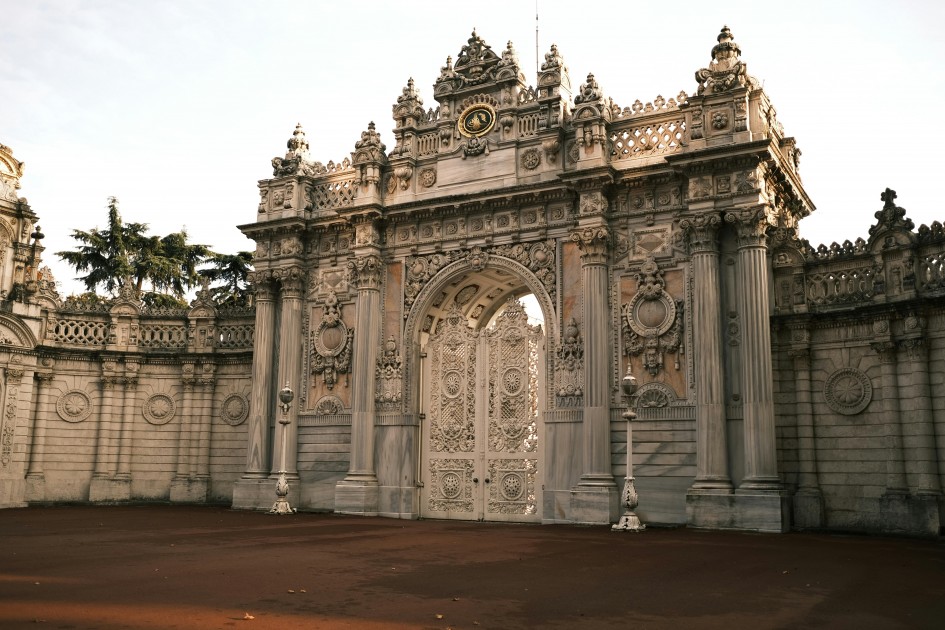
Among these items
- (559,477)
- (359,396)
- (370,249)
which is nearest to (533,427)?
(559,477)

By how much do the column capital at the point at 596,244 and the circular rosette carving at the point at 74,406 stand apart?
643 inches

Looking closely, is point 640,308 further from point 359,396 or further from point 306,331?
point 306,331

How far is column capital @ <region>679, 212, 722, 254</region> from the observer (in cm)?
1889

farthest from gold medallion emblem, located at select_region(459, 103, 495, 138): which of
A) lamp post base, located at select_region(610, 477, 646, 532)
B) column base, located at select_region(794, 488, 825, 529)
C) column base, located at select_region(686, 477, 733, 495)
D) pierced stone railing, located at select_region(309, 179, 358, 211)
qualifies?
column base, located at select_region(794, 488, 825, 529)

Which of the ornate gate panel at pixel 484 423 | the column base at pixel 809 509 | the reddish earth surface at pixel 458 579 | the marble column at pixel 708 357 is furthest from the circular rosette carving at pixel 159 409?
the column base at pixel 809 509

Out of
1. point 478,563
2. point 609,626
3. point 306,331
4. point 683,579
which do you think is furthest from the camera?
point 306,331

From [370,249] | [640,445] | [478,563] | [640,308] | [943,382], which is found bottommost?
[478,563]

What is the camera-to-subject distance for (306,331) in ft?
79.4

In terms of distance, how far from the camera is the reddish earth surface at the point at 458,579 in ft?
25.0

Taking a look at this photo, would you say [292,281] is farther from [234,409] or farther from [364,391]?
[234,409]

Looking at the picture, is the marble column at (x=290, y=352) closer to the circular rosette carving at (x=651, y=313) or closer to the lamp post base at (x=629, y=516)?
the circular rosette carving at (x=651, y=313)

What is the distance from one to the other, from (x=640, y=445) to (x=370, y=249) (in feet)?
29.2

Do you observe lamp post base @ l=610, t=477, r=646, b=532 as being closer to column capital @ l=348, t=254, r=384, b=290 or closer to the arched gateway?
the arched gateway

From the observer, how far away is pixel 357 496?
2172 cm
